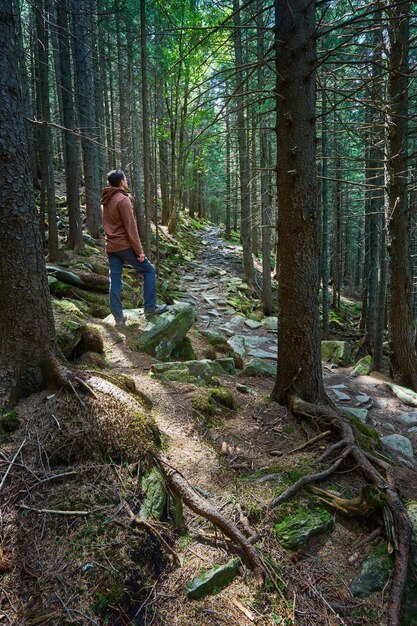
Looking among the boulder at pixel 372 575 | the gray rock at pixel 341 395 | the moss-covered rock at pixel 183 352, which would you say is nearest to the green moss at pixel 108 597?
the boulder at pixel 372 575

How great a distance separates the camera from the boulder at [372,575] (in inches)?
85.3

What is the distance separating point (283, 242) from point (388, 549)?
9.52ft

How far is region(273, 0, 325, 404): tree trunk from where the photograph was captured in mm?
3850

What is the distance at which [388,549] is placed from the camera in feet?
7.73

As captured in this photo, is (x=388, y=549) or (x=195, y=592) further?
(x=388, y=549)

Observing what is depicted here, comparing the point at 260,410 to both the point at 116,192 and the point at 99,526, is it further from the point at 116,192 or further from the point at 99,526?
the point at 116,192

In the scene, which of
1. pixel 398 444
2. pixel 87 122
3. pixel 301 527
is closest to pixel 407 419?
pixel 398 444

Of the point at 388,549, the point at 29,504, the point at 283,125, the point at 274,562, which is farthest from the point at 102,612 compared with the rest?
the point at 283,125

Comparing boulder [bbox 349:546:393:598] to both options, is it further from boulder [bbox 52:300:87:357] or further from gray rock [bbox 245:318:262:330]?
gray rock [bbox 245:318:262:330]

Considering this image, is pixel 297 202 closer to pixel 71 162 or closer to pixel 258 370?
pixel 258 370

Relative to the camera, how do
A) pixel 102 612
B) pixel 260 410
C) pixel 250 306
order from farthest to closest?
pixel 250 306 → pixel 260 410 → pixel 102 612

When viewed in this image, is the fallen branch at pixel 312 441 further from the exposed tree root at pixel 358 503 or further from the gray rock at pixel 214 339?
the gray rock at pixel 214 339

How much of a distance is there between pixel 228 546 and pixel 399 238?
724 cm

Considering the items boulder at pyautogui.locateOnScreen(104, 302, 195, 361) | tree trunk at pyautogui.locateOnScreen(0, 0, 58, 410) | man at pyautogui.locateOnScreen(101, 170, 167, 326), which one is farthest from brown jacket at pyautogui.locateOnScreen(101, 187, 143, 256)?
tree trunk at pyautogui.locateOnScreen(0, 0, 58, 410)
